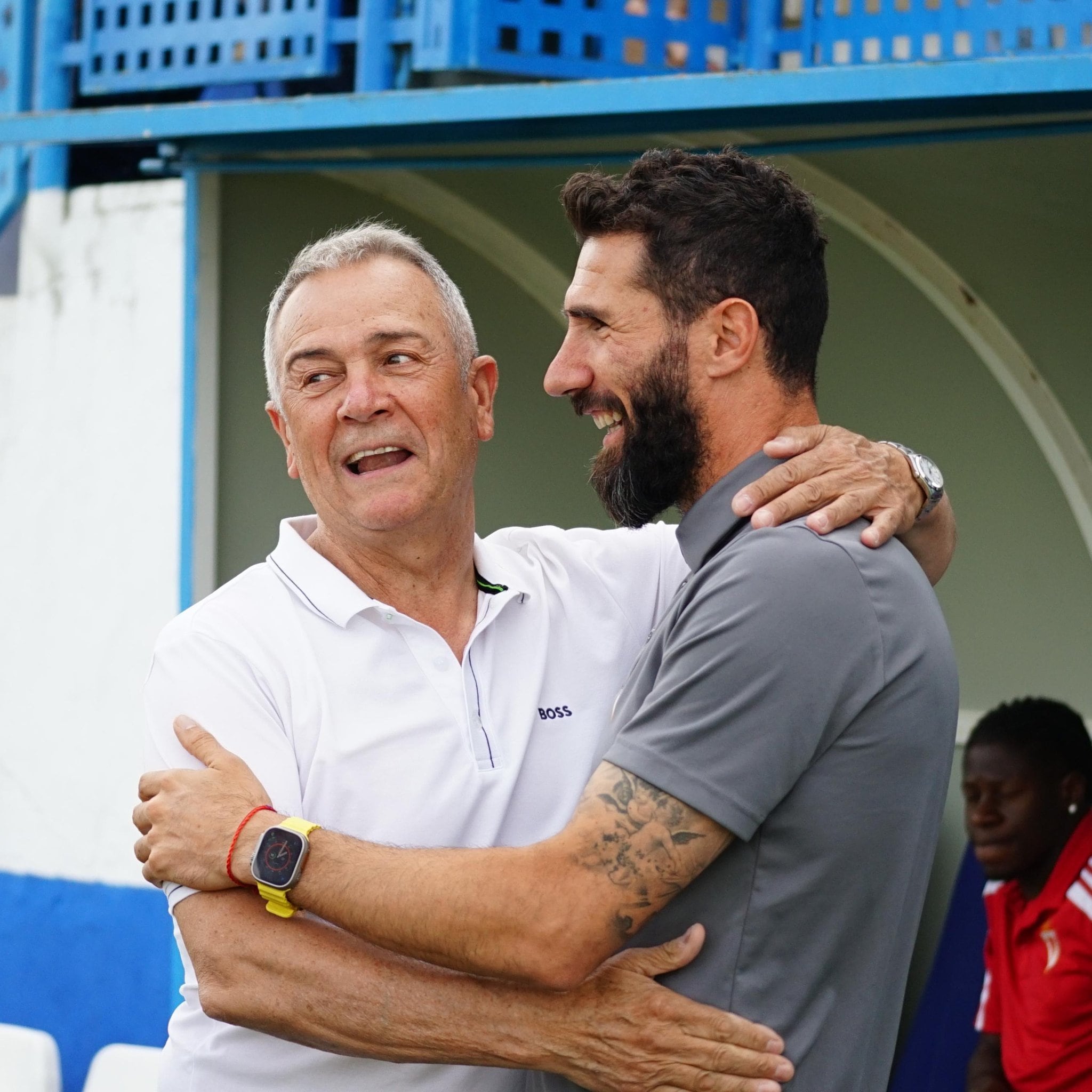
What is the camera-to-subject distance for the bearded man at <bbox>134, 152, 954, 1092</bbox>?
1876mm

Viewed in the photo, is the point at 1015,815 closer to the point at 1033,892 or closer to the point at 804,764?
the point at 1033,892

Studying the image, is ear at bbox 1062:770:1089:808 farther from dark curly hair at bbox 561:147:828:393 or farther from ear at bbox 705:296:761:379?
ear at bbox 705:296:761:379

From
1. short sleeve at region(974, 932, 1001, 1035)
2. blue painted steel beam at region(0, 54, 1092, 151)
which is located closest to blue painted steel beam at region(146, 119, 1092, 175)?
blue painted steel beam at region(0, 54, 1092, 151)

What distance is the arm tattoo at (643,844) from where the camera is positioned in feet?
6.05

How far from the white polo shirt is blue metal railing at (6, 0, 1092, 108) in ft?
6.39

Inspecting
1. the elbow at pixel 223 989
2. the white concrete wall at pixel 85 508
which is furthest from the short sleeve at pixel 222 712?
the white concrete wall at pixel 85 508

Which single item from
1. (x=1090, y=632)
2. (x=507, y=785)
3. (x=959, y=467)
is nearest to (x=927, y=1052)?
(x=1090, y=632)

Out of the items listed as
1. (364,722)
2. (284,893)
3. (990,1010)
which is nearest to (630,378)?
(364,722)

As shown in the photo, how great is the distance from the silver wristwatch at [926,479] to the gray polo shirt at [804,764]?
33 centimetres

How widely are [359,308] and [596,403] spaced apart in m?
0.46

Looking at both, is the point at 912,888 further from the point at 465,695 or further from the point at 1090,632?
the point at 1090,632

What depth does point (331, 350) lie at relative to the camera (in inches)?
99.0

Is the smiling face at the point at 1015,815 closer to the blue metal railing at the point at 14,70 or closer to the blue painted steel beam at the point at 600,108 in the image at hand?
the blue painted steel beam at the point at 600,108

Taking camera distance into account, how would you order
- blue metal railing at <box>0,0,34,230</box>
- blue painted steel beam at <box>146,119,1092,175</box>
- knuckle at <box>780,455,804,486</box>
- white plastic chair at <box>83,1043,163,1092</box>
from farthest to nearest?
blue metal railing at <box>0,0,34,230</box> → white plastic chair at <box>83,1043,163,1092</box> → blue painted steel beam at <box>146,119,1092,175</box> → knuckle at <box>780,455,804,486</box>
